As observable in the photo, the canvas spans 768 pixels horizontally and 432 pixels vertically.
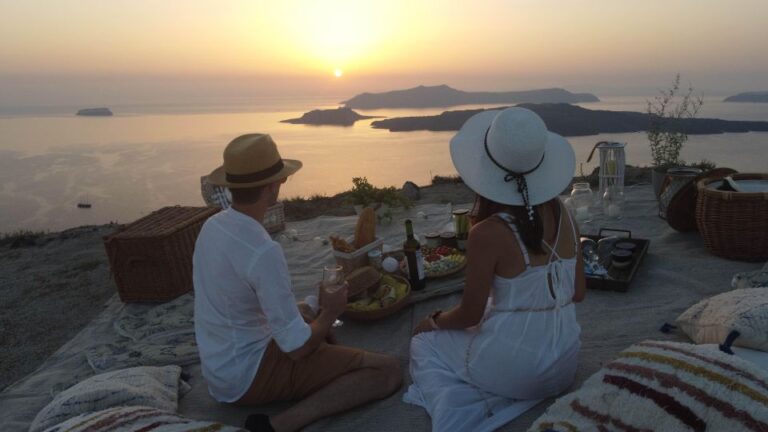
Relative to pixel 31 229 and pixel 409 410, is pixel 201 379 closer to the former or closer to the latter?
pixel 409 410

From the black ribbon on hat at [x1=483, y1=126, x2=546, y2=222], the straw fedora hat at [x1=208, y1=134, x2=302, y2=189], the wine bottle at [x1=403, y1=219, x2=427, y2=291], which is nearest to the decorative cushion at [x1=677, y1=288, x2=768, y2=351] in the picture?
the black ribbon on hat at [x1=483, y1=126, x2=546, y2=222]

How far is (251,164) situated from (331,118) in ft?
105

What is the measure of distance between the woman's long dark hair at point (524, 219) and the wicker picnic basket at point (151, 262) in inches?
131

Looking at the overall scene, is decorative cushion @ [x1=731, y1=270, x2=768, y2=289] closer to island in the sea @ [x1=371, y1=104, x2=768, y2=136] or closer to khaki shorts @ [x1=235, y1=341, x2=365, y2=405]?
khaki shorts @ [x1=235, y1=341, x2=365, y2=405]

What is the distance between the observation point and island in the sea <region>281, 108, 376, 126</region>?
32.8 meters

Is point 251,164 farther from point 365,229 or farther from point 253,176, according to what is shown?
point 365,229

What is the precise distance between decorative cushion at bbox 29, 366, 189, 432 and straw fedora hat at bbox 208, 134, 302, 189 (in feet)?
4.18

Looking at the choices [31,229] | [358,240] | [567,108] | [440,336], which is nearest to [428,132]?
[567,108]

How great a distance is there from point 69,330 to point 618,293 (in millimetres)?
4804

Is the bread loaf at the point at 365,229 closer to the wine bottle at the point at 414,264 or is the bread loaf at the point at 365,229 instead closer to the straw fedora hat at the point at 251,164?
the wine bottle at the point at 414,264

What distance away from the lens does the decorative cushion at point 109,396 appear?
98.0 inches

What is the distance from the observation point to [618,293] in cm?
391

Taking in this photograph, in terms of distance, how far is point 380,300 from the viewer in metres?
3.73

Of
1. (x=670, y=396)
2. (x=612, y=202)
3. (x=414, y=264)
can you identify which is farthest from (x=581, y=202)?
(x=670, y=396)
